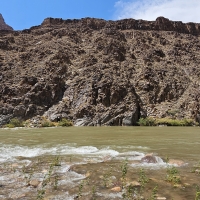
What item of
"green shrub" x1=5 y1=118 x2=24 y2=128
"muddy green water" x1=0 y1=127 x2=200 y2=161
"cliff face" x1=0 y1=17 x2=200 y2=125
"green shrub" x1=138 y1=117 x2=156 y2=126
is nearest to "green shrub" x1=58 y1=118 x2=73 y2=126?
"cliff face" x1=0 y1=17 x2=200 y2=125

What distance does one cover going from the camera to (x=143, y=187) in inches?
281

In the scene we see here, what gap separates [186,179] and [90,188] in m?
3.19

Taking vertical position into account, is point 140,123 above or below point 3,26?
below

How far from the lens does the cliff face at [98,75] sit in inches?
2044

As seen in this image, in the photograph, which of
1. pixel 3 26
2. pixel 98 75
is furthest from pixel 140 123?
pixel 3 26

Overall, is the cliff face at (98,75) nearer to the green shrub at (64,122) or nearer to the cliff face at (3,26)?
the green shrub at (64,122)

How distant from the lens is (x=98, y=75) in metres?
57.2

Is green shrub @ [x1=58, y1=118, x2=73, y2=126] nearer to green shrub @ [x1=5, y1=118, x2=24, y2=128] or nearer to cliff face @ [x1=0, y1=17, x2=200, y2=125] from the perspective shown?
cliff face @ [x1=0, y1=17, x2=200, y2=125]

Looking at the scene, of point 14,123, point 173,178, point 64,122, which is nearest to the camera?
point 173,178

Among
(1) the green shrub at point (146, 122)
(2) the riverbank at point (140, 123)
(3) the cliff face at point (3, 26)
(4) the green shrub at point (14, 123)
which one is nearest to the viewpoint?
(4) the green shrub at point (14, 123)

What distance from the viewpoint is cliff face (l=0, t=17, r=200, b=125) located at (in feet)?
170

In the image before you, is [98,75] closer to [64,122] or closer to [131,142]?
[64,122]

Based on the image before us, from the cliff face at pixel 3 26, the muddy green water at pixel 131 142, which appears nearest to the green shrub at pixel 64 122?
the muddy green water at pixel 131 142

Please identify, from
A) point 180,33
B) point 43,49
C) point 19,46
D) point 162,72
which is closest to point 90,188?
point 162,72
